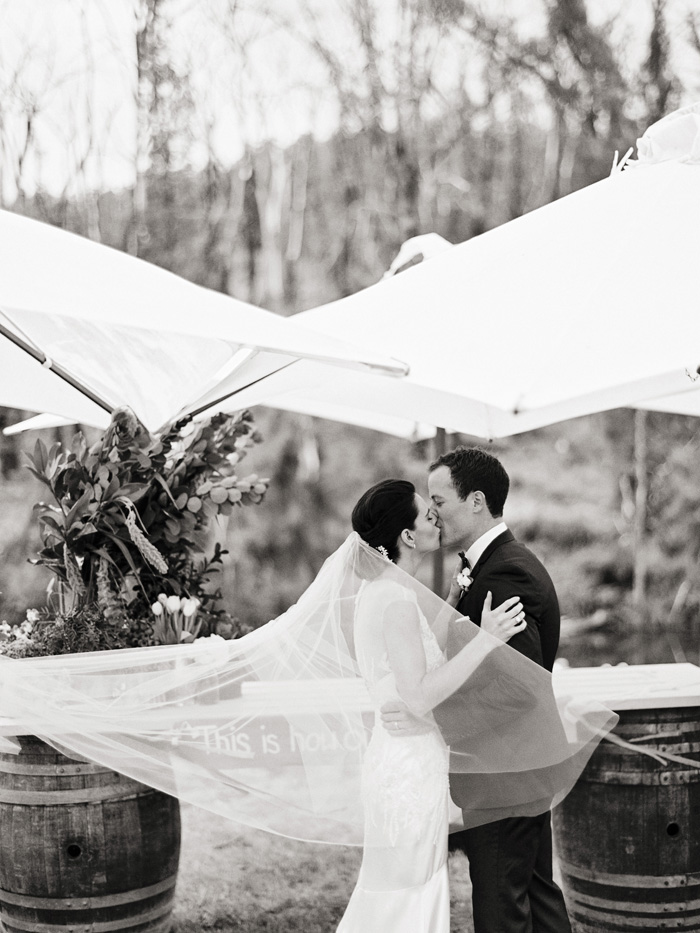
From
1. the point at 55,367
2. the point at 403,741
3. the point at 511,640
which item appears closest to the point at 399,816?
the point at 403,741

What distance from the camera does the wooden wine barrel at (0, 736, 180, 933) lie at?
3436 mm

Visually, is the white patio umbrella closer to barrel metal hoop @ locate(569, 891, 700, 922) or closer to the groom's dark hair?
the groom's dark hair

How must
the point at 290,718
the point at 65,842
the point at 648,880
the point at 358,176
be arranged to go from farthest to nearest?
1. the point at 358,176
2. the point at 648,880
3. the point at 65,842
4. the point at 290,718

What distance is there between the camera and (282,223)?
13.8 m

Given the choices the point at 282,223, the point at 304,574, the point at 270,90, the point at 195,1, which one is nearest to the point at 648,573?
the point at 304,574

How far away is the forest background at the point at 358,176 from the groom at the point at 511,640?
927 cm

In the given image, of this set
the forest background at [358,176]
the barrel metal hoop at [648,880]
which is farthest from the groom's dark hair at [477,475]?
the forest background at [358,176]

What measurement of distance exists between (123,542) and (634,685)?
6.31ft

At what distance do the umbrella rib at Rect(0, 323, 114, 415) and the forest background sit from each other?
8035mm

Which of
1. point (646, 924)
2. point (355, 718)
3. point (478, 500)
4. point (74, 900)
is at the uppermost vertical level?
point (478, 500)

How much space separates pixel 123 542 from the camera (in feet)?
12.3

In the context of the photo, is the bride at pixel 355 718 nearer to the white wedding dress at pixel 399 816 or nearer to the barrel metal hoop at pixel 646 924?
the white wedding dress at pixel 399 816

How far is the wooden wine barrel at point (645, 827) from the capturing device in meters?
3.54

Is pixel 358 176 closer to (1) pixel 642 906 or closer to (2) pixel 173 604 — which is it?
(2) pixel 173 604
